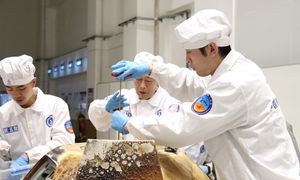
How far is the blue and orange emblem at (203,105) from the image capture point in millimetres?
1591

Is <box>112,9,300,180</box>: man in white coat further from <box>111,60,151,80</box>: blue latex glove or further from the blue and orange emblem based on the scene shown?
<box>111,60,151,80</box>: blue latex glove

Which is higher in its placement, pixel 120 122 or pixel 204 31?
pixel 204 31

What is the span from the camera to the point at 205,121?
157 cm

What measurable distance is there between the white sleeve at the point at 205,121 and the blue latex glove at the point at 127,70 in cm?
44

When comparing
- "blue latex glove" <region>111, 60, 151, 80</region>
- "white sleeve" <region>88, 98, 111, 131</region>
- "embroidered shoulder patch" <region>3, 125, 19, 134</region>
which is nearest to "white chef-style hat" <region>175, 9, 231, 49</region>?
"blue latex glove" <region>111, 60, 151, 80</region>

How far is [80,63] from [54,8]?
2402 millimetres

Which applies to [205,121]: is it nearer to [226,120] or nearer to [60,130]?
[226,120]

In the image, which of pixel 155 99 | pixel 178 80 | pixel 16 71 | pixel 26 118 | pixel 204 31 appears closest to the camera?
pixel 204 31

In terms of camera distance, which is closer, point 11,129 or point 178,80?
point 178,80

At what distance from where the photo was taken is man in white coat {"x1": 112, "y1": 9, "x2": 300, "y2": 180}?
158cm

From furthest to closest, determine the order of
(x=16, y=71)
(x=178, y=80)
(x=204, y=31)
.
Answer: (x=16, y=71) → (x=178, y=80) → (x=204, y=31)

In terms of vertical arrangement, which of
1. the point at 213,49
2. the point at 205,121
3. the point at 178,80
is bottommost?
the point at 205,121

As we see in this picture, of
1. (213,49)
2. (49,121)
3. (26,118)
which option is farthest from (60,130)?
(213,49)

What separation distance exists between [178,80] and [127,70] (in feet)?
1.09
